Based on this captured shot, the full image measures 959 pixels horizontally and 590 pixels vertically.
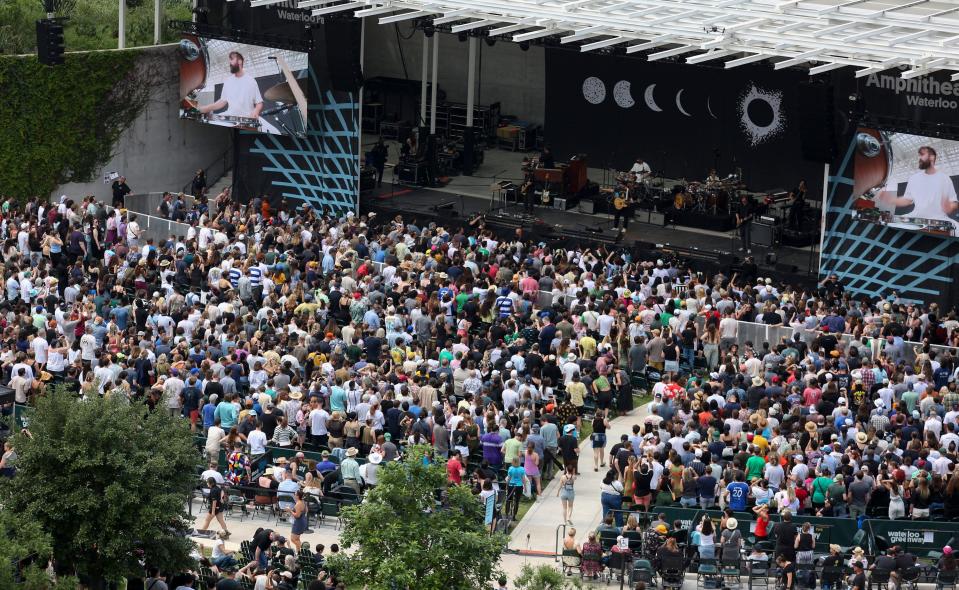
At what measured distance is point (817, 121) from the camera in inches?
1134

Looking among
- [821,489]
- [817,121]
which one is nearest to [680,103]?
[817,121]

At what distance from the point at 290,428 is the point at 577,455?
12.1 ft

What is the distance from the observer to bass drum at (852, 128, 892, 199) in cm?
2833

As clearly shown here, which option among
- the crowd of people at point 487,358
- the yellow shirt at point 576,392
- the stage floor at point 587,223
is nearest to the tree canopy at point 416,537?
the crowd of people at point 487,358

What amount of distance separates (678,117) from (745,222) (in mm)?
3908

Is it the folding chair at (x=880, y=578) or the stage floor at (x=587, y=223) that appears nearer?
the folding chair at (x=880, y=578)

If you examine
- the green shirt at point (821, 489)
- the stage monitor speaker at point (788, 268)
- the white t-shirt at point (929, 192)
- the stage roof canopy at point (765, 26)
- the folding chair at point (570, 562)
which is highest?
the stage roof canopy at point (765, 26)

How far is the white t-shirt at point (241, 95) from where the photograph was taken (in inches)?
1339

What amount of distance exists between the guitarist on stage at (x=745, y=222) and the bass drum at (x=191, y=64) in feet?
36.8

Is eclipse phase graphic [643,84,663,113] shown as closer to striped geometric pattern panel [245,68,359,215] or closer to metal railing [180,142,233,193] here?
striped geometric pattern panel [245,68,359,215]

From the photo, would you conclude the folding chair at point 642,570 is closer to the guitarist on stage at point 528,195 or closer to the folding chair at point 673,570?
the folding chair at point 673,570

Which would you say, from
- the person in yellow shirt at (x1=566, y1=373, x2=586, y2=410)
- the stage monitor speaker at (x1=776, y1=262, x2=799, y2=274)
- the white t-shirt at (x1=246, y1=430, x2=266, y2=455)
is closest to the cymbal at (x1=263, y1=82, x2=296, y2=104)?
the stage monitor speaker at (x1=776, y1=262, x2=799, y2=274)

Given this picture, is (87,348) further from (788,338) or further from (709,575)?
(788,338)

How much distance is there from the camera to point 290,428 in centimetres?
2147
